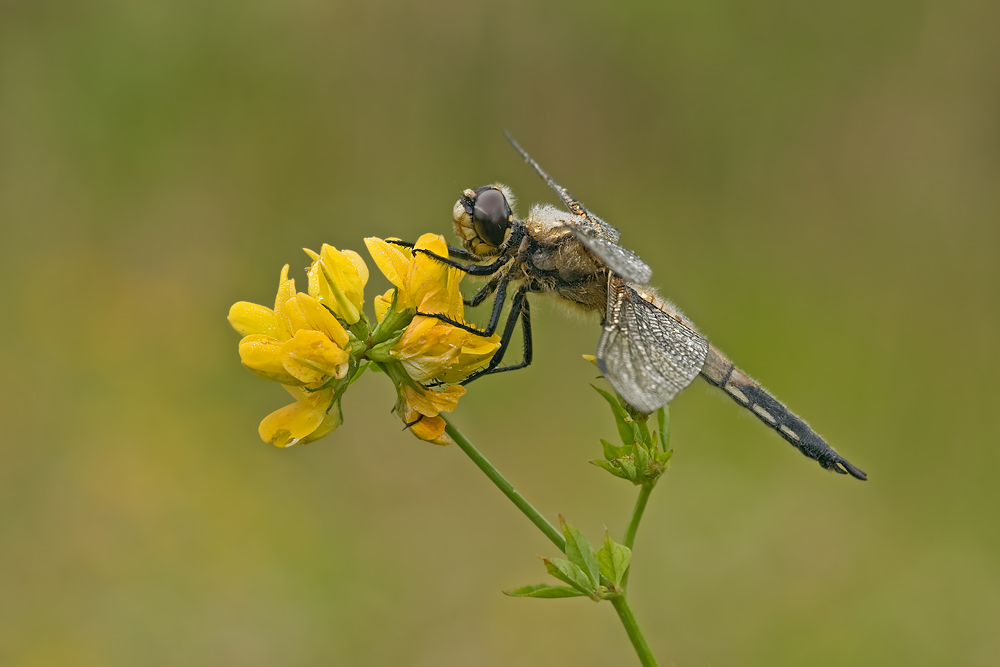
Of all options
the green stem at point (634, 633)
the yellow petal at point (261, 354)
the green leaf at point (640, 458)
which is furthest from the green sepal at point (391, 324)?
the green stem at point (634, 633)

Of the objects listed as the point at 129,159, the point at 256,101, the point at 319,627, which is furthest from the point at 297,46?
the point at 319,627

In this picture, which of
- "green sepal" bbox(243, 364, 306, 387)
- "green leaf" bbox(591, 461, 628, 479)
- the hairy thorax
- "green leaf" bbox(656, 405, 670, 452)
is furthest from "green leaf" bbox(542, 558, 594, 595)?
the hairy thorax

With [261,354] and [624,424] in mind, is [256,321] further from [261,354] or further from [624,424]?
[624,424]

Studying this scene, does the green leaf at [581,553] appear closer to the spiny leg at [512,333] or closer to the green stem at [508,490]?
the green stem at [508,490]

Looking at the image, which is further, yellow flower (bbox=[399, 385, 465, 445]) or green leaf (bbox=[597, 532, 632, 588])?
yellow flower (bbox=[399, 385, 465, 445])

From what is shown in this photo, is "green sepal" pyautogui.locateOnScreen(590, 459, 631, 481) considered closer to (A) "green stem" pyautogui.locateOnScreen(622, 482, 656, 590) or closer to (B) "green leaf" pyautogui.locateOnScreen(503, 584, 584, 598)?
(A) "green stem" pyautogui.locateOnScreen(622, 482, 656, 590)

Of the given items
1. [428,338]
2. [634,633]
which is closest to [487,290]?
[428,338]

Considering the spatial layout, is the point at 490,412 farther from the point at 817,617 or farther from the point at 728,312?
the point at 817,617
